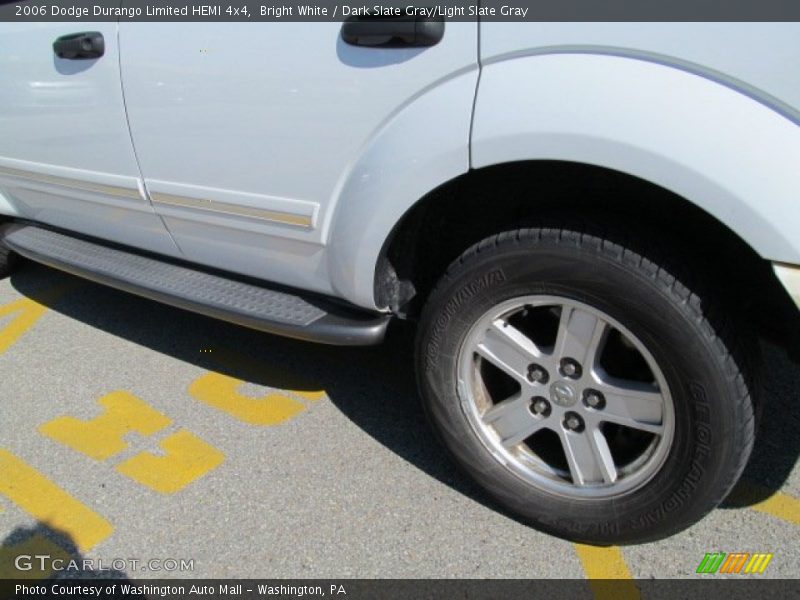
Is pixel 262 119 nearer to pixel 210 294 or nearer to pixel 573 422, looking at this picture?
pixel 210 294

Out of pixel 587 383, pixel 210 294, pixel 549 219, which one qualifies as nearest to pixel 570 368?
pixel 587 383

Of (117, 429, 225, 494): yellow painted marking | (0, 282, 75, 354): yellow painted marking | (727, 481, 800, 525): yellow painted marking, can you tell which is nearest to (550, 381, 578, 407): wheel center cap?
(727, 481, 800, 525): yellow painted marking

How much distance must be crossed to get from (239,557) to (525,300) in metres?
1.22

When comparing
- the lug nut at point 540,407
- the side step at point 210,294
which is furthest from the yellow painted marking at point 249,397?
the lug nut at point 540,407

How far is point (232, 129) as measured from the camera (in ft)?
6.69

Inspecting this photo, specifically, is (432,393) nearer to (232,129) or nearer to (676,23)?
(232,129)

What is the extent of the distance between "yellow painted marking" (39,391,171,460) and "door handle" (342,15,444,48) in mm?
1767

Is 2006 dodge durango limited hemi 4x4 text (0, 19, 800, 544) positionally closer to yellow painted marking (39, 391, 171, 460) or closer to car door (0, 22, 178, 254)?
car door (0, 22, 178, 254)

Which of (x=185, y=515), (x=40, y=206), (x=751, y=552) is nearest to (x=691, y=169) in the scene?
(x=751, y=552)

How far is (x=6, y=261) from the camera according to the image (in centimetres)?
393

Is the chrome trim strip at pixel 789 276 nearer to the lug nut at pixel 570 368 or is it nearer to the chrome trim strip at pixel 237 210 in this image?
the lug nut at pixel 570 368

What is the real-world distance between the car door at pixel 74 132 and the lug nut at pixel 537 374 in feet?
5.06

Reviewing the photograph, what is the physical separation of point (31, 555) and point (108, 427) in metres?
0.65

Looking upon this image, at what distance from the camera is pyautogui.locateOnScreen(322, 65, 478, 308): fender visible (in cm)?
164
